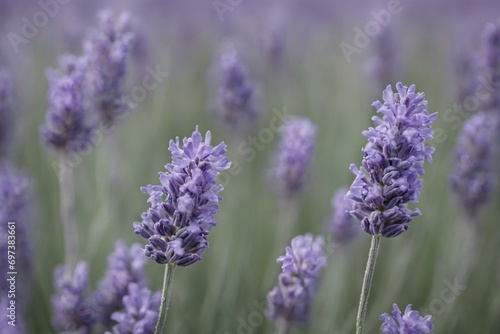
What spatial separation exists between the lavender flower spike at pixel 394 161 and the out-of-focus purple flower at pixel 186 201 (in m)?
0.34

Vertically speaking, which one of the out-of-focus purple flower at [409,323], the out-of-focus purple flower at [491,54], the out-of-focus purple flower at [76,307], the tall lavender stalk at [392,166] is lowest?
the out-of-focus purple flower at [409,323]

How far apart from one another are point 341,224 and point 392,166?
1.08 metres

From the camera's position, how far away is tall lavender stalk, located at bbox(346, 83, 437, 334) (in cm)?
143

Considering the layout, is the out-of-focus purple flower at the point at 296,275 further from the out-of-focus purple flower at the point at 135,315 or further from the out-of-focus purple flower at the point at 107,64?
the out-of-focus purple flower at the point at 107,64

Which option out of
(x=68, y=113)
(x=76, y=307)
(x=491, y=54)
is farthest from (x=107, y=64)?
(x=491, y=54)

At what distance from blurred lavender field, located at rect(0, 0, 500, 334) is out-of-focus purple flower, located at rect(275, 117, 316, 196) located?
1 cm

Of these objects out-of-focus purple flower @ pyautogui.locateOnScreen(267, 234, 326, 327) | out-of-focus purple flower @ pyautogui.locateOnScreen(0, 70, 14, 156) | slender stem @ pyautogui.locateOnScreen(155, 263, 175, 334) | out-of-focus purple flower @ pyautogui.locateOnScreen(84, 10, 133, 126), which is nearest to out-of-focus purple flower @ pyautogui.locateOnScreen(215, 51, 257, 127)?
out-of-focus purple flower @ pyautogui.locateOnScreen(84, 10, 133, 126)

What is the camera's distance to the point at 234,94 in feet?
10.2

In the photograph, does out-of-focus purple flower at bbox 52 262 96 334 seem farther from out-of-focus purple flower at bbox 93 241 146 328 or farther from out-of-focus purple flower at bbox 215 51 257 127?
out-of-focus purple flower at bbox 215 51 257 127

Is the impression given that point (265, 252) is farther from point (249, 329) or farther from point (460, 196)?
point (460, 196)

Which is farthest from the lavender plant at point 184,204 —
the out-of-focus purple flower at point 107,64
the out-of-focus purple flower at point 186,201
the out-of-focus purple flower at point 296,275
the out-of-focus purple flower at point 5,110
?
the out-of-focus purple flower at point 5,110

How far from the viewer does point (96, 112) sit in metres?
2.48

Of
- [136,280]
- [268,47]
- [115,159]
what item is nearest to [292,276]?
[136,280]

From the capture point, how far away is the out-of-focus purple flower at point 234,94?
3016mm
